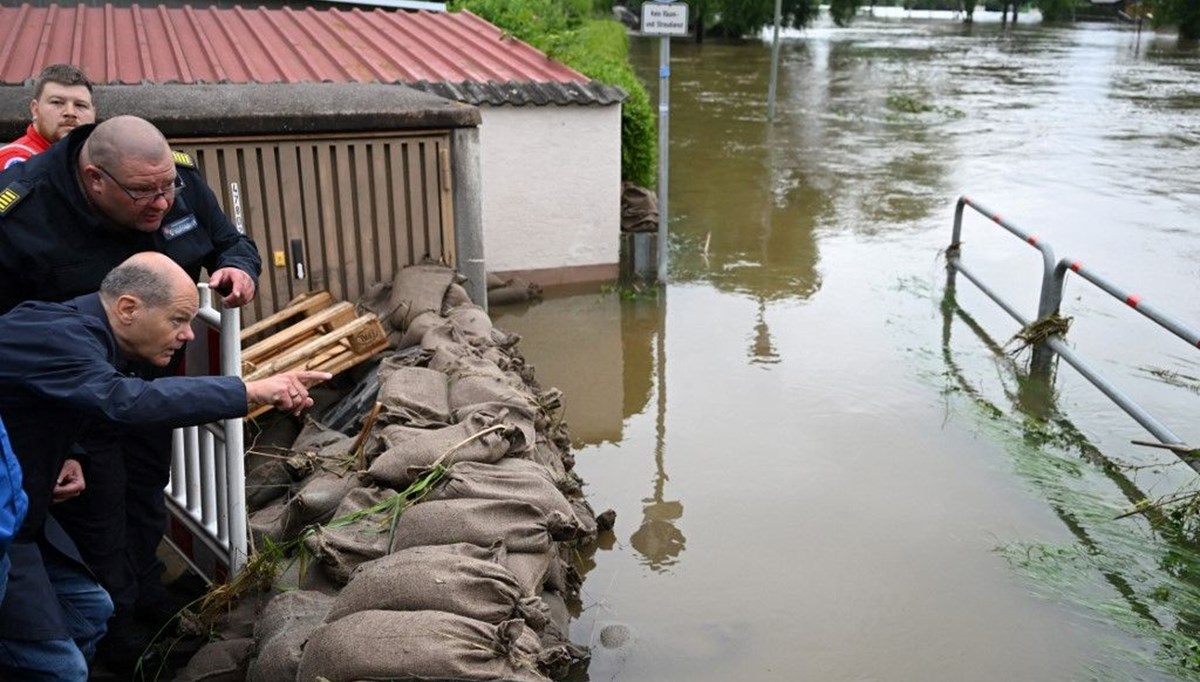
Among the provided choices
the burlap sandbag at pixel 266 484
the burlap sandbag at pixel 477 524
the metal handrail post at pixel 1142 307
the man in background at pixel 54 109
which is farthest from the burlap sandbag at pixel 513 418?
the metal handrail post at pixel 1142 307

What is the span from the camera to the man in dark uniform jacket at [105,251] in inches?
134

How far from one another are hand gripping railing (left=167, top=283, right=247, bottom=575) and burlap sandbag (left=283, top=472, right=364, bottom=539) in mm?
185

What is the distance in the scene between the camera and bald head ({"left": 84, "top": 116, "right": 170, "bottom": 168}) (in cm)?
337

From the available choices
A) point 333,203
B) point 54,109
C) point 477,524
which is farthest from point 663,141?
Answer: point 477,524

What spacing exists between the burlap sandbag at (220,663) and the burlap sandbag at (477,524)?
612mm

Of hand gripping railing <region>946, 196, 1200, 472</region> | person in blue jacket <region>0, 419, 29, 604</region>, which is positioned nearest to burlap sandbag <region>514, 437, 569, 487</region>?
person in blue jacket <region>0, 419, 29, 604</region>

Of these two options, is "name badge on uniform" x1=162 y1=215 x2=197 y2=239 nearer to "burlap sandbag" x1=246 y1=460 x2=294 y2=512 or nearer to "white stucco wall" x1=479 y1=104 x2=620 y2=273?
"burlap sandbag" x1=246 y1=460 x2=294 y2=512

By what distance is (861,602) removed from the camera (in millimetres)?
4621

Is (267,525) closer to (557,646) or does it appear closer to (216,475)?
(216,475)

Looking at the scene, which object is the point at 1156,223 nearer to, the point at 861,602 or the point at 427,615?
the point at 861,602

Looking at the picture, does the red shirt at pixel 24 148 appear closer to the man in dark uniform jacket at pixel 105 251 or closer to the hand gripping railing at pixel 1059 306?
the man in dark uniform jacket at pixel 105 251

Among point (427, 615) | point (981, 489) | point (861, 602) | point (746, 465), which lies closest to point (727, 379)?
point (746, 465)

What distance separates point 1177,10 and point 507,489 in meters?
42.5

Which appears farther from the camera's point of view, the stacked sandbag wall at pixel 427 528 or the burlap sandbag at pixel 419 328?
the burlap sandbag at pixel 419 328
